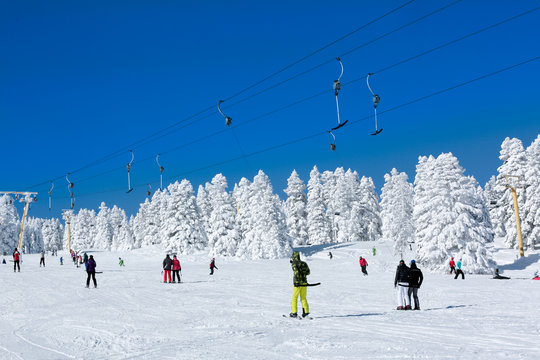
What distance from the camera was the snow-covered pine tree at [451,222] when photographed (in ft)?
121

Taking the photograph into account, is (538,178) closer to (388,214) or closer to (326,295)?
(388,214)

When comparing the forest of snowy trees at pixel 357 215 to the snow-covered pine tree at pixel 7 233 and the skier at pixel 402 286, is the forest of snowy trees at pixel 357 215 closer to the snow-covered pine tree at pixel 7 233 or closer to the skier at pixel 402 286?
the snow-covered pine tree at pixel 7 233

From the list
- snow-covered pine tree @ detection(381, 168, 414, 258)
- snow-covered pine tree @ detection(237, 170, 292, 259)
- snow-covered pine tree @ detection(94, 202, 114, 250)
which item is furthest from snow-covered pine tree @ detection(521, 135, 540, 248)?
snow-covered pine tree @ detection(94, 202, 114, 250)

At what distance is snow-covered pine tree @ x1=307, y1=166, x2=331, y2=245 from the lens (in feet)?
256

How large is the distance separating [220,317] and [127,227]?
109 meters

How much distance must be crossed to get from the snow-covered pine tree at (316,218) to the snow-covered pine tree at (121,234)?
166 ft

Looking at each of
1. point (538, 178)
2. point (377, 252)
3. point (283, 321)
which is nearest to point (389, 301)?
point (283, 321)

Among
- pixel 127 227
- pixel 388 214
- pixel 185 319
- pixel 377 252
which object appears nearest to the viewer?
pixel 185 319

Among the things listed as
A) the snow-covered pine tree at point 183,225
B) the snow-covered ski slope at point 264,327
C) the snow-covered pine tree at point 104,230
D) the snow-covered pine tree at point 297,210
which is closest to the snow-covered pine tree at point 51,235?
the snow-covered pine tree at point 104,230

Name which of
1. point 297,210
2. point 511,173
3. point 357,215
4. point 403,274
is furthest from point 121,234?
point 403,274

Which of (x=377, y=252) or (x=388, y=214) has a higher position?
(x=388, y=214)

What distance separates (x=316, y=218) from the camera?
79.5 m

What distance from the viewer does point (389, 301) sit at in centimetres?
1702

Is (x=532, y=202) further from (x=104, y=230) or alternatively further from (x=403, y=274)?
(x=104, y=230)
